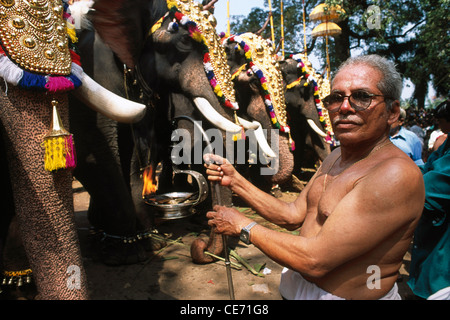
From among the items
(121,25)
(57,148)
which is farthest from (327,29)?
(57,148)

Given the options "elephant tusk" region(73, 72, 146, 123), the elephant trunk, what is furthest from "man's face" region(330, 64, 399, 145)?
the elephant trunk

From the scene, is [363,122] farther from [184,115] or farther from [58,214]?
[184,115]

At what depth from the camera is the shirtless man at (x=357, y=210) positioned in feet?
4.53

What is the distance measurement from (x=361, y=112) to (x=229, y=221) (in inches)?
33.0

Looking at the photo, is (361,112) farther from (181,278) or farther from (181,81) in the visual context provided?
(181,81)

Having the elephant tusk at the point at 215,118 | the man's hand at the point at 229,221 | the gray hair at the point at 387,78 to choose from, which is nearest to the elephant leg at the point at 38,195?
the man's hand at the point at 229,221

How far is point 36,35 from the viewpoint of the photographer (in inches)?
66.4

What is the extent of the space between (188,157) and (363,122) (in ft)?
9.46

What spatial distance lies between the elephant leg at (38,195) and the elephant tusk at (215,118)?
6.59 feet

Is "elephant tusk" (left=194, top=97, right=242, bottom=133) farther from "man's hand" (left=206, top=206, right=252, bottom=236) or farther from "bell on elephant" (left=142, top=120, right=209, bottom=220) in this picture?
"man's hand" (left=206, top=206, right=252, bottom=236)

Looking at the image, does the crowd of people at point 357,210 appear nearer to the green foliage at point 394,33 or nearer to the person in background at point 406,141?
the person in background at point 406,141

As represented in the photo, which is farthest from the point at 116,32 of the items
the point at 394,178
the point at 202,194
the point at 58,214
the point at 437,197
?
the point at 437,197

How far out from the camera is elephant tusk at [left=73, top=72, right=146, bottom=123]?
191cm

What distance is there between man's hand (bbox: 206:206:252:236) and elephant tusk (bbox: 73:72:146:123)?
75cm
